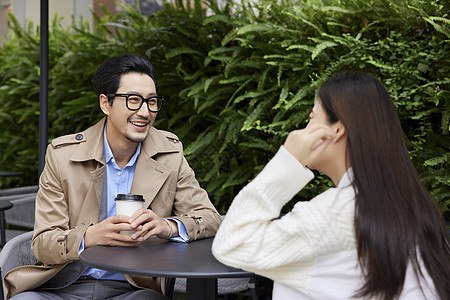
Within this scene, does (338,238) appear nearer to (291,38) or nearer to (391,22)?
(391,22)

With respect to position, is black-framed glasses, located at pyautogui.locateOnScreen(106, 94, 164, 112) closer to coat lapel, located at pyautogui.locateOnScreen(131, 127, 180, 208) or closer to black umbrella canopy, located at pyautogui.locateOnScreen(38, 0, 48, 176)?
coat lapel, located at pyautogui.locateOnScreen(131, 127, 180, 208)

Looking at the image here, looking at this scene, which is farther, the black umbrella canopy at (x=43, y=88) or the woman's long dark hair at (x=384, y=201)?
the black umbrella canopy at (x=43, y=88)

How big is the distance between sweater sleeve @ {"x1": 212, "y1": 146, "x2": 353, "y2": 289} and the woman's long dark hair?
0.26 ft

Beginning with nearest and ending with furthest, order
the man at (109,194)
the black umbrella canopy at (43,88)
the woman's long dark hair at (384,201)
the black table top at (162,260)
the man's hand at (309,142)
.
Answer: the woman's long dark hair at (384,201) < the man's hand at (309,142) < the black table top at (162,260) < the man at (109,194) < the black umbrella canopy at (43,88)

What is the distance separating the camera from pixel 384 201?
1.56 m

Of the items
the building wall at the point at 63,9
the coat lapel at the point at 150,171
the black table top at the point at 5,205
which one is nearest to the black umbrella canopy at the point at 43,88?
the black table top at the point at 5,205

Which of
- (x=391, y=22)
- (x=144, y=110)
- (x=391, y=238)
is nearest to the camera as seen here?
(x=391, y=238)

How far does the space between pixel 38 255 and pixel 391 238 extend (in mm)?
1516

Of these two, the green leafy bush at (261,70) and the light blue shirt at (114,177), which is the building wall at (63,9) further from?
the light blue shirt at (114,177)

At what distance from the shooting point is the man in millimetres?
2354

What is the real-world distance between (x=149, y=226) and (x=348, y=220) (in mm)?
940

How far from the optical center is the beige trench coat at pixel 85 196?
2395mm

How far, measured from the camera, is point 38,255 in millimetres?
2391

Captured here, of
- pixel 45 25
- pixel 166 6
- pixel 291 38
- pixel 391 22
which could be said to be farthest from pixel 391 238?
pixel 166 6
